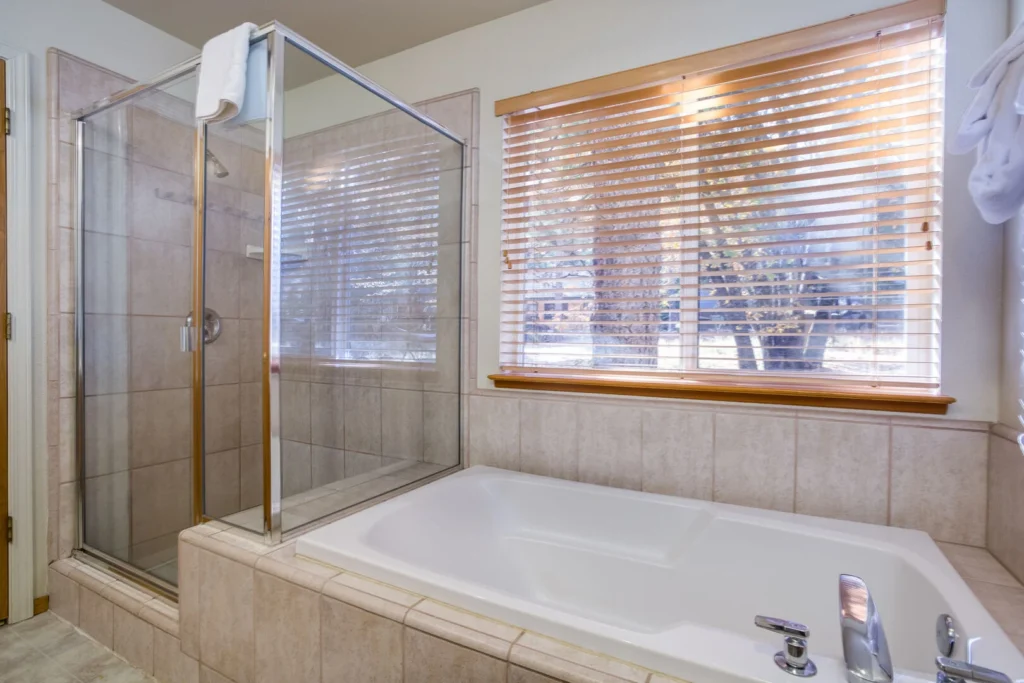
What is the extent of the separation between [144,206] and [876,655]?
255cm

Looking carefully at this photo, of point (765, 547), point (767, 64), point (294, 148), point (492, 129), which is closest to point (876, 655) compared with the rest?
point (765, 547)

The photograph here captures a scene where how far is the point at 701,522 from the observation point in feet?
5.08

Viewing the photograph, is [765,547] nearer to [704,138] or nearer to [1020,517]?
[1020,517]

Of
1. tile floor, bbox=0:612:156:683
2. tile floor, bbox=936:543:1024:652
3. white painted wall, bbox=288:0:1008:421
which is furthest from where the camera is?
tile floor, bbox=0:612:156:683

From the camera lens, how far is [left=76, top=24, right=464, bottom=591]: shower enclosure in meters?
1.63

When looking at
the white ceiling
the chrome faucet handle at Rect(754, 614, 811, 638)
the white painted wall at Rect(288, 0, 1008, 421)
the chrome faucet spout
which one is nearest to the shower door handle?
the white painted wall at Rect(288, 0, 1008, 421)

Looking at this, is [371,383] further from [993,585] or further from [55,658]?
[993,585]

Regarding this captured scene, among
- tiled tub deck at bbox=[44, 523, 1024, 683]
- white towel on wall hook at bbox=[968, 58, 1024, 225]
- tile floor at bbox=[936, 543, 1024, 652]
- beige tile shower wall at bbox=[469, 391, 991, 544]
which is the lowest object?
tiled tub deck at bbox=[44, 523, 1024, 683]

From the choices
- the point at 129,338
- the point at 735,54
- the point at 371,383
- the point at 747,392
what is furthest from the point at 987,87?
the point at 129,338

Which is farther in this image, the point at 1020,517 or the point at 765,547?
the point at 765,547

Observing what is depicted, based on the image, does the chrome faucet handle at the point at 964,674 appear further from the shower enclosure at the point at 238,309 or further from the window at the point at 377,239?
the window at the point at 377,239

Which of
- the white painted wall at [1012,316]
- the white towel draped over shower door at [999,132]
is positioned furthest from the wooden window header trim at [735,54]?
the white towel draped over shower door at [999,132]

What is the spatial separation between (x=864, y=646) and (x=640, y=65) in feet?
5.81

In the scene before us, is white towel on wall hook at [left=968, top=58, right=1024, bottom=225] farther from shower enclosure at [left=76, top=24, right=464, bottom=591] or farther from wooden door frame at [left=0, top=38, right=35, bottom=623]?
wooden door frame at [left=0, top=38, right=35, bottom=623]
